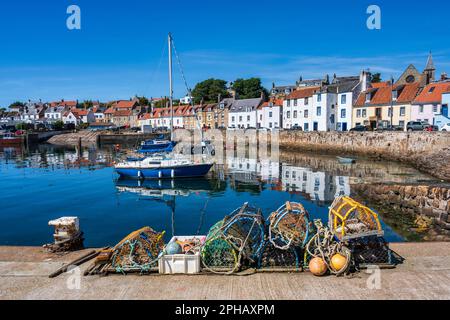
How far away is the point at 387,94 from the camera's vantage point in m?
50.5

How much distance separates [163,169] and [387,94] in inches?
1463

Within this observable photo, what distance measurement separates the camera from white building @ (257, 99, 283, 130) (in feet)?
231

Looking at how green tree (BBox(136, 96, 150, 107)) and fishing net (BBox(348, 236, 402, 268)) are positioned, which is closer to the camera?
fishing net (BBox(348, 236, 402, 268))

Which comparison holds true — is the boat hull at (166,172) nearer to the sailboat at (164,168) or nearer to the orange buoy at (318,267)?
the sailboat at (164,168)

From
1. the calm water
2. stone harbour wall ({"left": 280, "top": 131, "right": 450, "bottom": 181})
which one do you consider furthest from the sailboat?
stone harbour wall ({"left": 280, "top": 131, "right": 450, "bottom": 181})

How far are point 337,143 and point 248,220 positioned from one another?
42.2 meters

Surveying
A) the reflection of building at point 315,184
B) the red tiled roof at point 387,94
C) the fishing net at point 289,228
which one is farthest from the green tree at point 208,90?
the fishing net at point 289,228

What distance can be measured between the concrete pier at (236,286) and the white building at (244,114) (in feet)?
226

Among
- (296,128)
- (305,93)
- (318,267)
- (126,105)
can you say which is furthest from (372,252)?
(126,105)

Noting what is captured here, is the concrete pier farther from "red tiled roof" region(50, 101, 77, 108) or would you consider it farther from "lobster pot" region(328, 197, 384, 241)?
"red tiled roof" region(50, 101, 77, 108)

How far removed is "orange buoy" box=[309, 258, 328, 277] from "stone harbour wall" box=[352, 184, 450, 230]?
1033cm

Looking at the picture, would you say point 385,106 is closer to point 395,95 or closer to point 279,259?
point 395,95

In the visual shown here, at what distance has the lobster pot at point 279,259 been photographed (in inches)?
309
